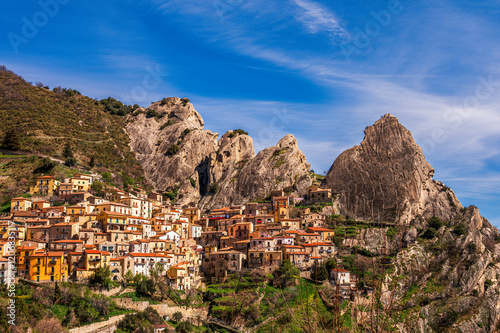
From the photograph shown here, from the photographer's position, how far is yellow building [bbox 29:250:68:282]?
51406 mm

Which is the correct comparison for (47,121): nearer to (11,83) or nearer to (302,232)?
(11,83)

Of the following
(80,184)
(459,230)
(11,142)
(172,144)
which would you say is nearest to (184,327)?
(80,184)

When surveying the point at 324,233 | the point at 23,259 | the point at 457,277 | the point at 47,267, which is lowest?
the point at 457,277

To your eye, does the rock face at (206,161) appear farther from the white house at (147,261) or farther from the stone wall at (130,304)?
the stone wall at (130,304)

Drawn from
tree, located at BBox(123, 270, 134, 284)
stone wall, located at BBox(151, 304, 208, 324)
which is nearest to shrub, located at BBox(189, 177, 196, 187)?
tree, located at BBox(123, 270, 134, 284)

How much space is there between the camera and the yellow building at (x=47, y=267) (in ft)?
169

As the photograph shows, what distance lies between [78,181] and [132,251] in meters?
21.7

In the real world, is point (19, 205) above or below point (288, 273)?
above

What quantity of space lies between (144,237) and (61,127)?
4804cm

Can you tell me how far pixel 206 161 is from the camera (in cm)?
11256

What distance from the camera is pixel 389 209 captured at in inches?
3054

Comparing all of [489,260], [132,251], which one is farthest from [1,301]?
[489,260]

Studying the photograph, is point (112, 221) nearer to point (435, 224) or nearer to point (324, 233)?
point (324, 233)

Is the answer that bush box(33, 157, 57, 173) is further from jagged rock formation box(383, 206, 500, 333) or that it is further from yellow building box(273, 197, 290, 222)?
jagged rock formation box(383, 206, 500, 333)
